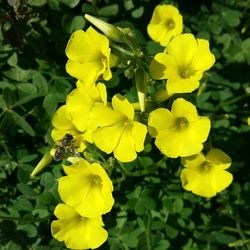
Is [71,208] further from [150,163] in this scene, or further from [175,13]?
[175,13]

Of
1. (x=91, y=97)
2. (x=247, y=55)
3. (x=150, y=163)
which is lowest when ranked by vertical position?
(x=150, y=163)

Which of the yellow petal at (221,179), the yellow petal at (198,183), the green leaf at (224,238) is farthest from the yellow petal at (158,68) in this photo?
the green leaf at (224,238)

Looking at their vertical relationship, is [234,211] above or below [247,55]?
below

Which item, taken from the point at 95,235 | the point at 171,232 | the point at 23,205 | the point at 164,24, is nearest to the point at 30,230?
the point at 23,205

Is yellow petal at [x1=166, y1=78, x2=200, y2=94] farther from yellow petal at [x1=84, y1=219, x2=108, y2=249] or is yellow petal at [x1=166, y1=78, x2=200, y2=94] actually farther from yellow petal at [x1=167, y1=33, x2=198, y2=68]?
yellow petal at [x1=84, y1=219, x2=108, y2=249]

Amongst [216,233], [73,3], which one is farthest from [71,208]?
[73,3]

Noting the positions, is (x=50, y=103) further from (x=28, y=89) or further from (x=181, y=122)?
(x=181, y=122)

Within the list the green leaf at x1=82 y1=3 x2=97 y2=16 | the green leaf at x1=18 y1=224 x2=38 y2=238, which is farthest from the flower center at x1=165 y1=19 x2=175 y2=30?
the green leaf at x1=18 y1=224 x2=38 y2=238
